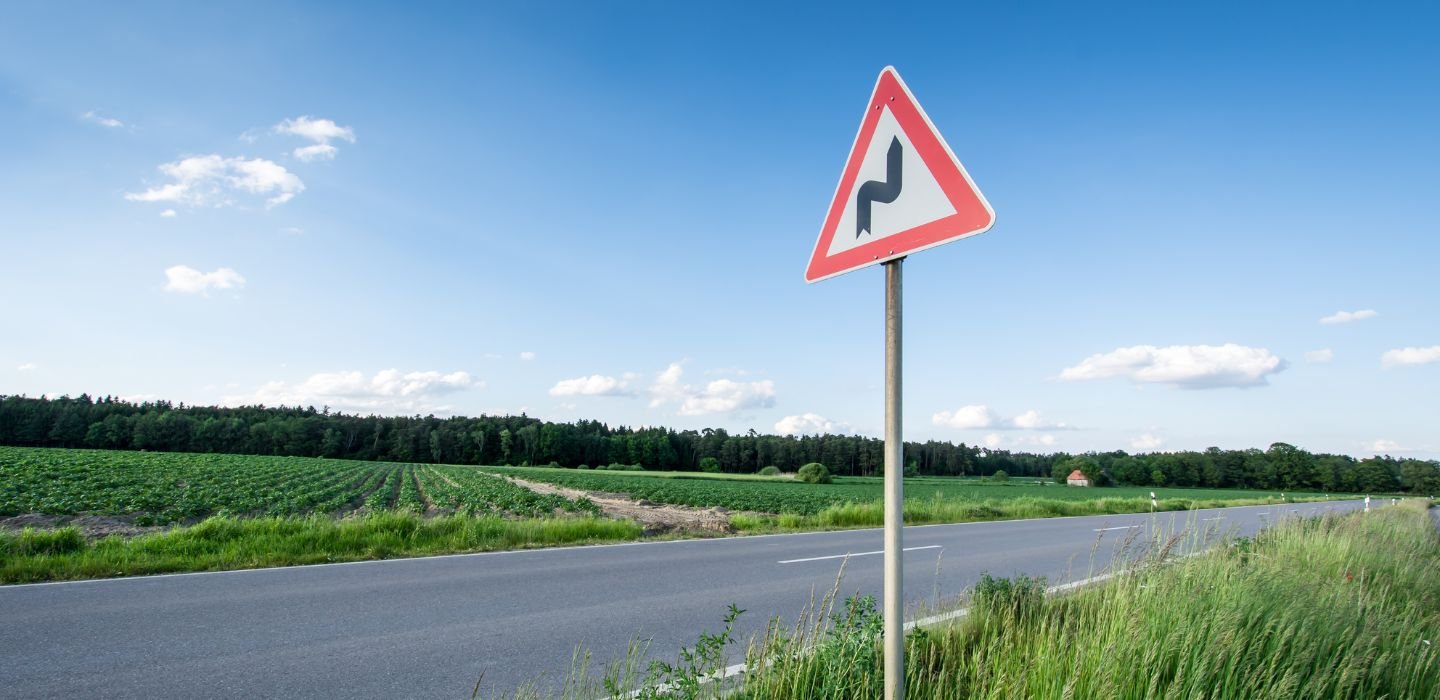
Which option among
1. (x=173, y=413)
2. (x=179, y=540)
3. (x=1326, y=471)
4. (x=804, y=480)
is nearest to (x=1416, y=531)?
(x=179, y=540)

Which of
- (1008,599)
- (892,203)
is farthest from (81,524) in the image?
(892,203)

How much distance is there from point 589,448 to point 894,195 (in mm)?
112510

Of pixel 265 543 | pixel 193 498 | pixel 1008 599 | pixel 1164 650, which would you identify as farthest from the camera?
pixel 193 498

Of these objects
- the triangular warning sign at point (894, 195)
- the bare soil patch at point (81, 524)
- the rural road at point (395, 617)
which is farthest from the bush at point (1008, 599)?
the bare soil patch at point (81, 524)

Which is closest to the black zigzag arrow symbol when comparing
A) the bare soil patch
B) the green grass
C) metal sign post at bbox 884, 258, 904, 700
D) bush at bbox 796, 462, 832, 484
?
metal sign post at bbox 884, 258, 904, 700

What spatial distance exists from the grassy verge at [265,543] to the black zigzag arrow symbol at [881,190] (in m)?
9.11

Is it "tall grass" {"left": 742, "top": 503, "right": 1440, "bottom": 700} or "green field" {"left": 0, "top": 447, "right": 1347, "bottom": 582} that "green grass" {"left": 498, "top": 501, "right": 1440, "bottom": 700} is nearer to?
"tall grass" {"left": 742, "top": 503, "right": 1440, "bottom": 700}

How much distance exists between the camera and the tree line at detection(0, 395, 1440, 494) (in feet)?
316

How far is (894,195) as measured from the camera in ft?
7.89

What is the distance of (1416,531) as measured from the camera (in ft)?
33.3

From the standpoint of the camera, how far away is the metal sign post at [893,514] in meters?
2.17

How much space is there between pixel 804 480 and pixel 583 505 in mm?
53079

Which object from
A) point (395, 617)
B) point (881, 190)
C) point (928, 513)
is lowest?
point (395, 617)

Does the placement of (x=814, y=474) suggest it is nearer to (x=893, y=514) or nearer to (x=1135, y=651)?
(x=1135, y=651)
